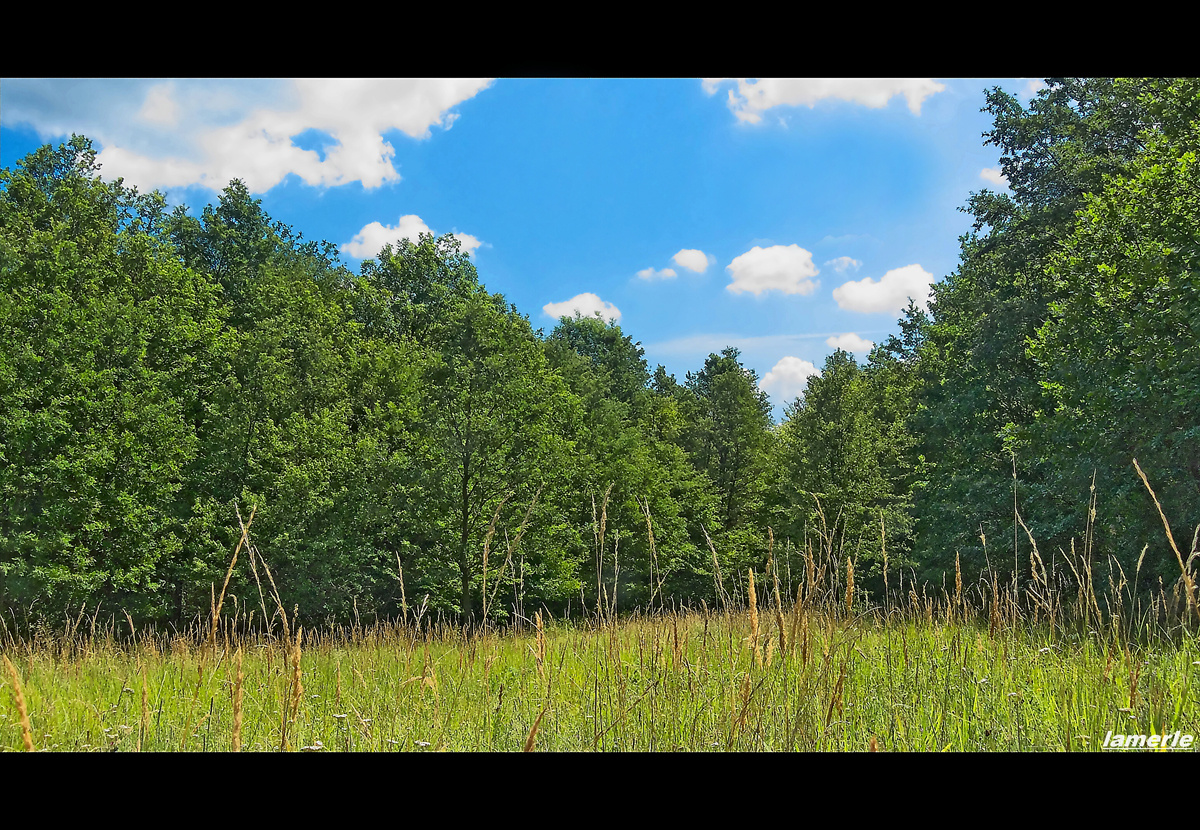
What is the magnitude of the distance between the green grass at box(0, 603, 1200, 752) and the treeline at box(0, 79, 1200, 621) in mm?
4899

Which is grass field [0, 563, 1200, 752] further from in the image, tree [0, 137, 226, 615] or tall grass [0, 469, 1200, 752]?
tree [0, 137, 226, 615]

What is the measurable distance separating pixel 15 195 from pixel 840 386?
18.0 metres

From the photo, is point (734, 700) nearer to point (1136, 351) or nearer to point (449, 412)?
point (1136, 351)

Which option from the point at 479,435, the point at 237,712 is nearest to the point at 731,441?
the point at 479,435

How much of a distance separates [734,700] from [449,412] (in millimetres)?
10082

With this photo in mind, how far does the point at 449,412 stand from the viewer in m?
12.2

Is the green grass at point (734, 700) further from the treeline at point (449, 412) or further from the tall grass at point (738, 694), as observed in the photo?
the treeline at point (449, 412)

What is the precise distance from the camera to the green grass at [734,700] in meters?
2.40

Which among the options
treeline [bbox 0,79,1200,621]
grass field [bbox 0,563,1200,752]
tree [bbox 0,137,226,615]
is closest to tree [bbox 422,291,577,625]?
treeline [bbox 0,79,1200,621]

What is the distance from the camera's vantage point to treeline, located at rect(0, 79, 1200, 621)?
27.9 ft

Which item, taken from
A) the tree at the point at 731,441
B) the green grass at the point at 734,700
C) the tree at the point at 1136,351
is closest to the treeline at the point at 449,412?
the tree at the point at 1136,351

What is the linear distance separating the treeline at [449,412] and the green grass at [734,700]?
4.90 meters

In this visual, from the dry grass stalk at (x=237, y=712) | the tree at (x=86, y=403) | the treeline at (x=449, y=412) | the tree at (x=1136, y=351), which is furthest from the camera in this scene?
the tree at (x=86, y=403)
